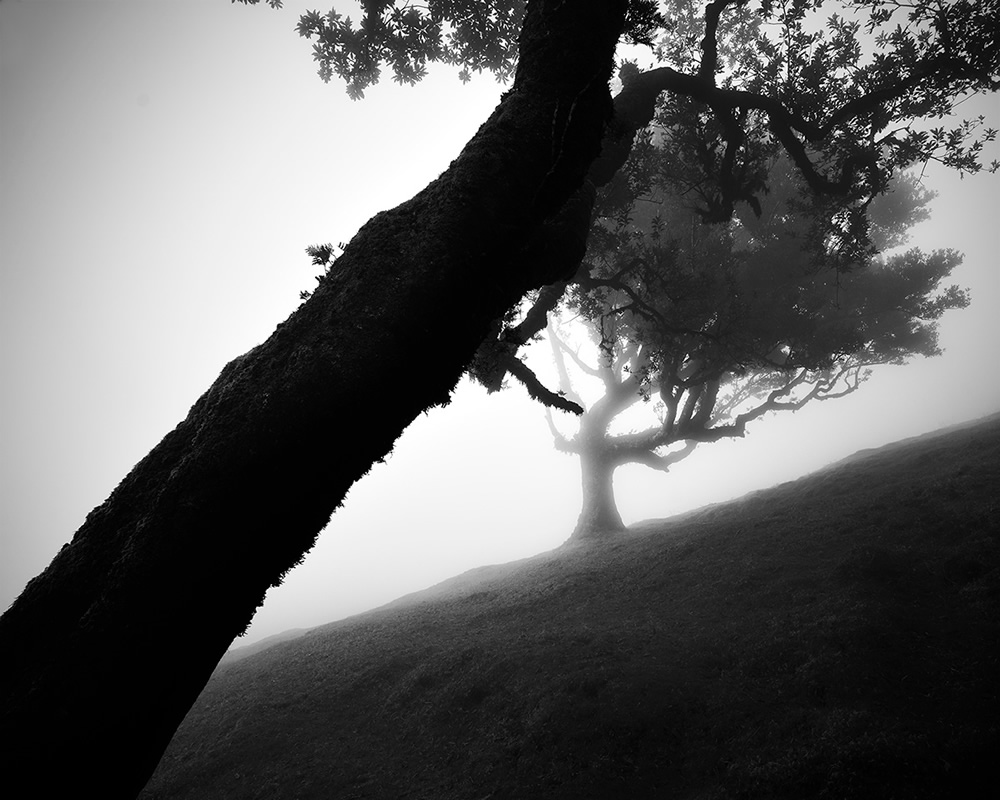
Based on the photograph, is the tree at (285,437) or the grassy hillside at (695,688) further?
the grassy hillside at (695,688)

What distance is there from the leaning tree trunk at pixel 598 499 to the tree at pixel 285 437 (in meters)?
23.4

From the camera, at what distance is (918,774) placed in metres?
4.30

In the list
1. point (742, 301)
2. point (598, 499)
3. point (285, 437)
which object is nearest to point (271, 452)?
point (285, 437)

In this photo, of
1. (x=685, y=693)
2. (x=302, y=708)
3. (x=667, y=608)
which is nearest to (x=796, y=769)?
(x=685, y=693)

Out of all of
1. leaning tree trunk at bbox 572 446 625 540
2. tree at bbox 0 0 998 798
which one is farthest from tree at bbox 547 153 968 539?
tree at bbox 0 0 998 798

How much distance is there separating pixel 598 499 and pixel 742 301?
43.8 ft

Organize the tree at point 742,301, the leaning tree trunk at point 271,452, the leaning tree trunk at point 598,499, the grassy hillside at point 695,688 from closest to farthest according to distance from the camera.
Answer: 1. the leaning tree trunk at point 271,452
2. the grassy hillside at point 695,688
3. the tree at point 742,301
4. the leaning tree trunk at point 598,499

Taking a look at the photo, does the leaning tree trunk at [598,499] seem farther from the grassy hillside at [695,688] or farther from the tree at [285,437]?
the tree at [285,437]

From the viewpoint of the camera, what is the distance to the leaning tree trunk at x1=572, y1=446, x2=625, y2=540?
84.0 ft

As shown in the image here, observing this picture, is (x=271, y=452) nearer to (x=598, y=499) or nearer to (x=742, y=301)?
(x=742, y=301)

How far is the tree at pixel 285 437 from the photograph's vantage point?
6.32 ft

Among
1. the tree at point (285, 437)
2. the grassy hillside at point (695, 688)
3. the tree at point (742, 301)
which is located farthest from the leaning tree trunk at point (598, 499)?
the tree at point (285, 437)

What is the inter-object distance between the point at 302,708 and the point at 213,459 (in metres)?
8.85

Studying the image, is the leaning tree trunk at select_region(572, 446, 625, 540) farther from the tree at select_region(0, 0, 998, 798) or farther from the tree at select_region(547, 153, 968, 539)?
the tree at select_region(0, 0, 998, 798)
